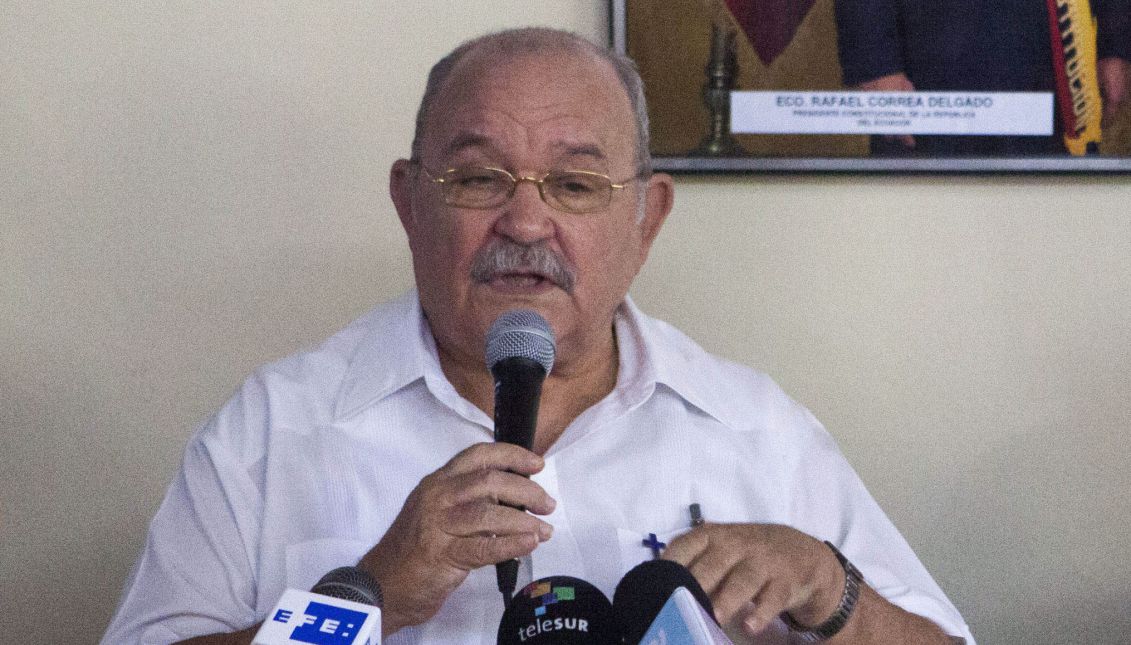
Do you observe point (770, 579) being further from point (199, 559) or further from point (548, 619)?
point (199, 559)

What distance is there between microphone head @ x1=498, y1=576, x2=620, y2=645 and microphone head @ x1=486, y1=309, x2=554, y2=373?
31 cm

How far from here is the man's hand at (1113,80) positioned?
218cm

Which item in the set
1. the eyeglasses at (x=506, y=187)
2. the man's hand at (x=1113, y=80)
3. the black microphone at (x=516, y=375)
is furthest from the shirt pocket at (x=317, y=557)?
the man's hand at (x=1113, y=80)

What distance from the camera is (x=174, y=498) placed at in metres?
1.64

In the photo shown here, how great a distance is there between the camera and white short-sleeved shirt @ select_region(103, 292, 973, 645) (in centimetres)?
157

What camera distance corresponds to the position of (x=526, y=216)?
63.5 inches

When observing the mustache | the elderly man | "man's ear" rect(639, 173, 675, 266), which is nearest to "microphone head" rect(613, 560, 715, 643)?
the elderly man

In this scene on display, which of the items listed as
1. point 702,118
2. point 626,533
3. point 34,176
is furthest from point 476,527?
point 34,176

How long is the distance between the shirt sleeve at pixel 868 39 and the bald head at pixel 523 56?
59 cm

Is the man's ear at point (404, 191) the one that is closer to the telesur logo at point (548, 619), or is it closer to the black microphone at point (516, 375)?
the black microphone at point (516, 375)

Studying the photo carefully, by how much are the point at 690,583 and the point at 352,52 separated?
1529 mm

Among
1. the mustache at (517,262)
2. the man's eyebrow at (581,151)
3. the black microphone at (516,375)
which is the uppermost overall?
the man's eyebrow at (581,151)

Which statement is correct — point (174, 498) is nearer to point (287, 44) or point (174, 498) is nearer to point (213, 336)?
point (213, 336)

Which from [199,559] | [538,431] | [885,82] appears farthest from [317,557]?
[885,82]
